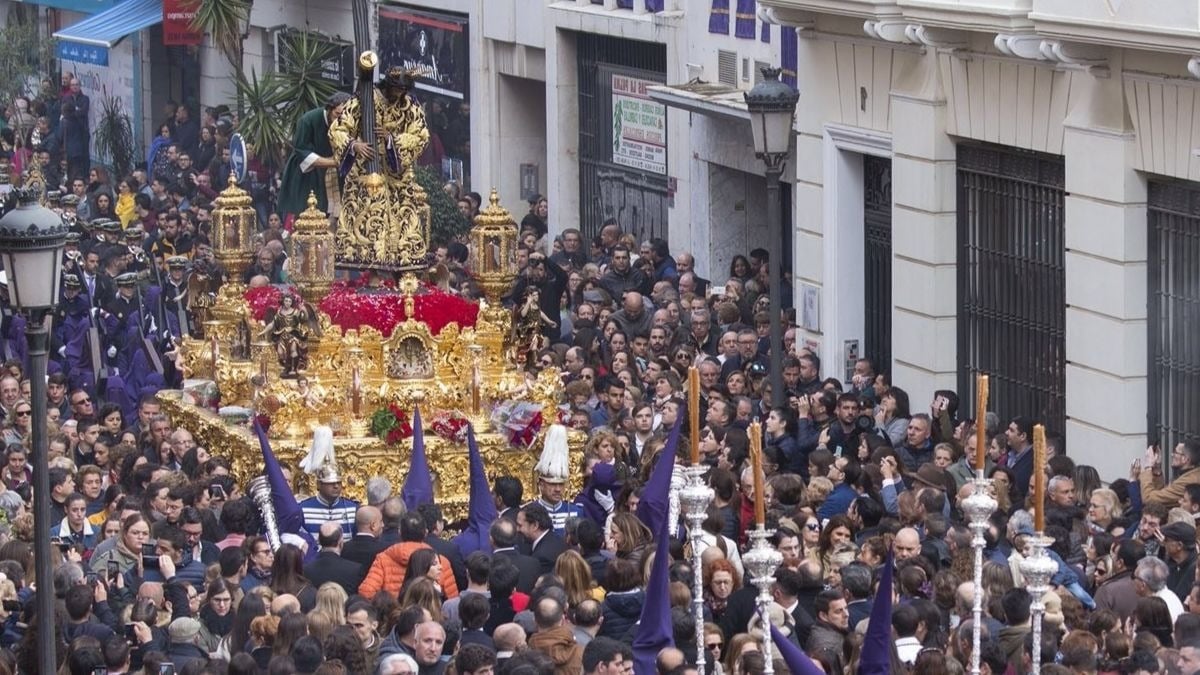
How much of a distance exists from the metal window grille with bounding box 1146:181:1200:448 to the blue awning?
85.0 feet

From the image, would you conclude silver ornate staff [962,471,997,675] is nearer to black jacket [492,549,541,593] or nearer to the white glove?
black jacket [492,549,541,593]

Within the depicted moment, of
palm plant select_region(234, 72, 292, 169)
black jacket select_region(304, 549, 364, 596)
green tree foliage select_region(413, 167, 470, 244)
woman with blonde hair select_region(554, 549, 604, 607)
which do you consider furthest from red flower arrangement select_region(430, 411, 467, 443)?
palm plant select_region(234, 72, 292, 169)

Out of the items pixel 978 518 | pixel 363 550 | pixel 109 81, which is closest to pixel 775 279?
pixel 363 550

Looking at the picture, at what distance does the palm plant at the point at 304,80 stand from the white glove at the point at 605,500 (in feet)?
62.1

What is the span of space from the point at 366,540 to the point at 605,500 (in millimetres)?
2501

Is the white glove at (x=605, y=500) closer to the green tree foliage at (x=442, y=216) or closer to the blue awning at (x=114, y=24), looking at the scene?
the green tree foliage at (x=442, y=216)

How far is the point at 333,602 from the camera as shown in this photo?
14469 mm

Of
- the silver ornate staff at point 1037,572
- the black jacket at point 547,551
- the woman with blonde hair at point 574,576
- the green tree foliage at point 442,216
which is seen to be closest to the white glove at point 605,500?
the black jacket at point 547,551

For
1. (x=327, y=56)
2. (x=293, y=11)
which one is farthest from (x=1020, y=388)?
(x=293, y=11)

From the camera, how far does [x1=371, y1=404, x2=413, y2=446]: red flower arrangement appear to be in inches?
800

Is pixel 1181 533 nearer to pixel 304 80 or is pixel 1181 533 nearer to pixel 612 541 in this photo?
pixel 612 541

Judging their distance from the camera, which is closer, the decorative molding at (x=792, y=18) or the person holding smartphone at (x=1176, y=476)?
the person holding smartphone at (x=1176, y=476)

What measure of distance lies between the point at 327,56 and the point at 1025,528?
25028 mm

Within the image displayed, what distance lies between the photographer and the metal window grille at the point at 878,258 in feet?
80.4
